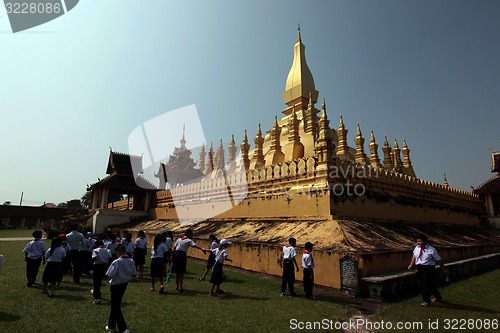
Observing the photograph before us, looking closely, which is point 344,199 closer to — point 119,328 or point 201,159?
point 119,328

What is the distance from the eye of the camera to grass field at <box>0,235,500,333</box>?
489cm

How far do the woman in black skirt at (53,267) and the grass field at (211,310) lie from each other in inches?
11.2

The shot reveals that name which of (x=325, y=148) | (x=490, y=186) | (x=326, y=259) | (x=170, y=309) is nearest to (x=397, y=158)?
(x=490, y=186)

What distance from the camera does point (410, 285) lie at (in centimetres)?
741

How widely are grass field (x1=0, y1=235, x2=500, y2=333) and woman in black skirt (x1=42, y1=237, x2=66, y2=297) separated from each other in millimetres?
285

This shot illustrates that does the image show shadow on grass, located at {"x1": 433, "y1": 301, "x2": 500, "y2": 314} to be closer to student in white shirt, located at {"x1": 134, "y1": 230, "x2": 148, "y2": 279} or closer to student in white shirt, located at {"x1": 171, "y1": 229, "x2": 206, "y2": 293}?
student in white shirt, located at {"x1": 171, "y1": 229, "x2": 206, "y2": 293}

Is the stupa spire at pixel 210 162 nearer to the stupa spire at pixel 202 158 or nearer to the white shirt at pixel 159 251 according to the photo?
the stupa spire at pixel 202 158

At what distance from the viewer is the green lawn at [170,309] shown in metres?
4.85

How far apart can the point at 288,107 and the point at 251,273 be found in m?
16.4

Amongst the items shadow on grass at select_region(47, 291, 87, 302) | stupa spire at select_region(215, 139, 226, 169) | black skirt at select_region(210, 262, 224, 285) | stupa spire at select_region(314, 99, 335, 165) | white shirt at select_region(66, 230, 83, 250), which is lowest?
shadow on grass at select_region(47, 291, 87, 302)

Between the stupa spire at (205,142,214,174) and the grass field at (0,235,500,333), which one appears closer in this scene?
the grass field at (0,235,500,333)

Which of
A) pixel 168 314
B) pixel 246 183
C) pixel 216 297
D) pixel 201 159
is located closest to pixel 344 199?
pixel 246 183

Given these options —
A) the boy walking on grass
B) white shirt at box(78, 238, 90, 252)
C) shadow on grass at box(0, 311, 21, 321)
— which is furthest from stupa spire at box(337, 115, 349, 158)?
shadow on grass at box(0, 311, 21, 321)

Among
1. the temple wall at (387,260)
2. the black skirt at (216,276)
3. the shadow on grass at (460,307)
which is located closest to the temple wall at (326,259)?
the temple wall at (387,260)
